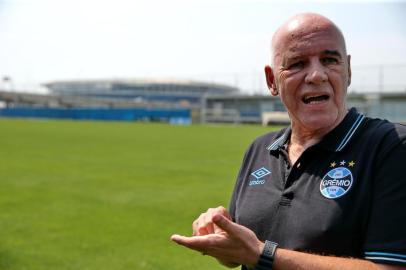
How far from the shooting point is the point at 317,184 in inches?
80.6

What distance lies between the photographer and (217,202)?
859 centimetres

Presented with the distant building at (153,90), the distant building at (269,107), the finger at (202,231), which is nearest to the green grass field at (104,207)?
the finger at (202,231)

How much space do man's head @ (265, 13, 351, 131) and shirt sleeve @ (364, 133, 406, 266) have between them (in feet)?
1.11

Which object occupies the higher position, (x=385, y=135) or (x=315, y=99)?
(x=315, y=99)

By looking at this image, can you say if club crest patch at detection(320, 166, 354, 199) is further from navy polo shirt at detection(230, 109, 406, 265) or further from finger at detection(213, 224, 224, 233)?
finger at detection(213, 224, 224, 233)

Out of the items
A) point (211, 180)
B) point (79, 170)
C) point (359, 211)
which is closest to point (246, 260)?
point (359, 211)

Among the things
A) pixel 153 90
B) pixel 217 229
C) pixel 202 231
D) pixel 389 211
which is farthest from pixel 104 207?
pixel 153 90

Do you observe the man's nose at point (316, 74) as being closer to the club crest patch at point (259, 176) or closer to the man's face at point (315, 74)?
the man's face at point (315, 74)

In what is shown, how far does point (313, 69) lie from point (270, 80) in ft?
1.14

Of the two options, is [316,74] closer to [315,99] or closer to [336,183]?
[315,99]

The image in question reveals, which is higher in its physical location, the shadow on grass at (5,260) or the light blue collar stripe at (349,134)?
the light blue collar stripe at (349,134)

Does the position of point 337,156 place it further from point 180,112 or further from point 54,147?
point 180,112

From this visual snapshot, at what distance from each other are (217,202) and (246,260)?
264 inches

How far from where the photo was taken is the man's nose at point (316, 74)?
2.08m
